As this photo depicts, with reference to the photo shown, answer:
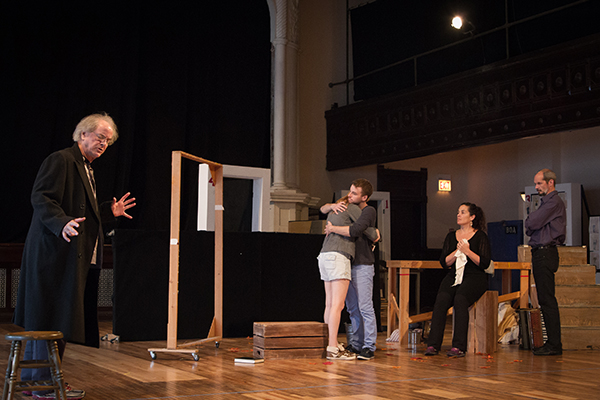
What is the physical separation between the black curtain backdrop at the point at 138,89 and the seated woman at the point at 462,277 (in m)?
5.09

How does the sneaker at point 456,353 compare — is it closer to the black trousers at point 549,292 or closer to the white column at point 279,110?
the black trousers at point 549,292

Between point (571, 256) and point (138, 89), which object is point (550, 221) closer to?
point (571, 256)

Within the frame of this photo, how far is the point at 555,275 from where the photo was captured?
6.16 metres

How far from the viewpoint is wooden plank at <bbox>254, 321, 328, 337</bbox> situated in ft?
16.7

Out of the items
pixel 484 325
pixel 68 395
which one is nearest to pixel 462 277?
pixel 484 325

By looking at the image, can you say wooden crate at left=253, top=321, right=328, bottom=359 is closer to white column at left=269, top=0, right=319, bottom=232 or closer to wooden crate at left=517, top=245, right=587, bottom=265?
wooden crate at left=517, top=245, right=587, bottom=265

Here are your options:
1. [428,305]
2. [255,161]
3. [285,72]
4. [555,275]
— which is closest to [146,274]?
[555,275]

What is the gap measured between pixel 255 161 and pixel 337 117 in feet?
5.19

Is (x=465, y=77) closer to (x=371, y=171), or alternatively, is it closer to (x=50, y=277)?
(x=371, y=171)

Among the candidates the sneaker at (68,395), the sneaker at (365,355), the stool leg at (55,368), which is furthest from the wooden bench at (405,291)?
the stool leg at (55,368)

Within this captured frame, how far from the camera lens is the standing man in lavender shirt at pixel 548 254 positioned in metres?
5.54

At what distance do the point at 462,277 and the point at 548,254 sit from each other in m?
0.75

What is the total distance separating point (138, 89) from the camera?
9.64 meters

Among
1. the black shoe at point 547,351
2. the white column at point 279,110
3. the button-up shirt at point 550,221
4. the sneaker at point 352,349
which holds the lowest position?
the black shoe at point 547,351
